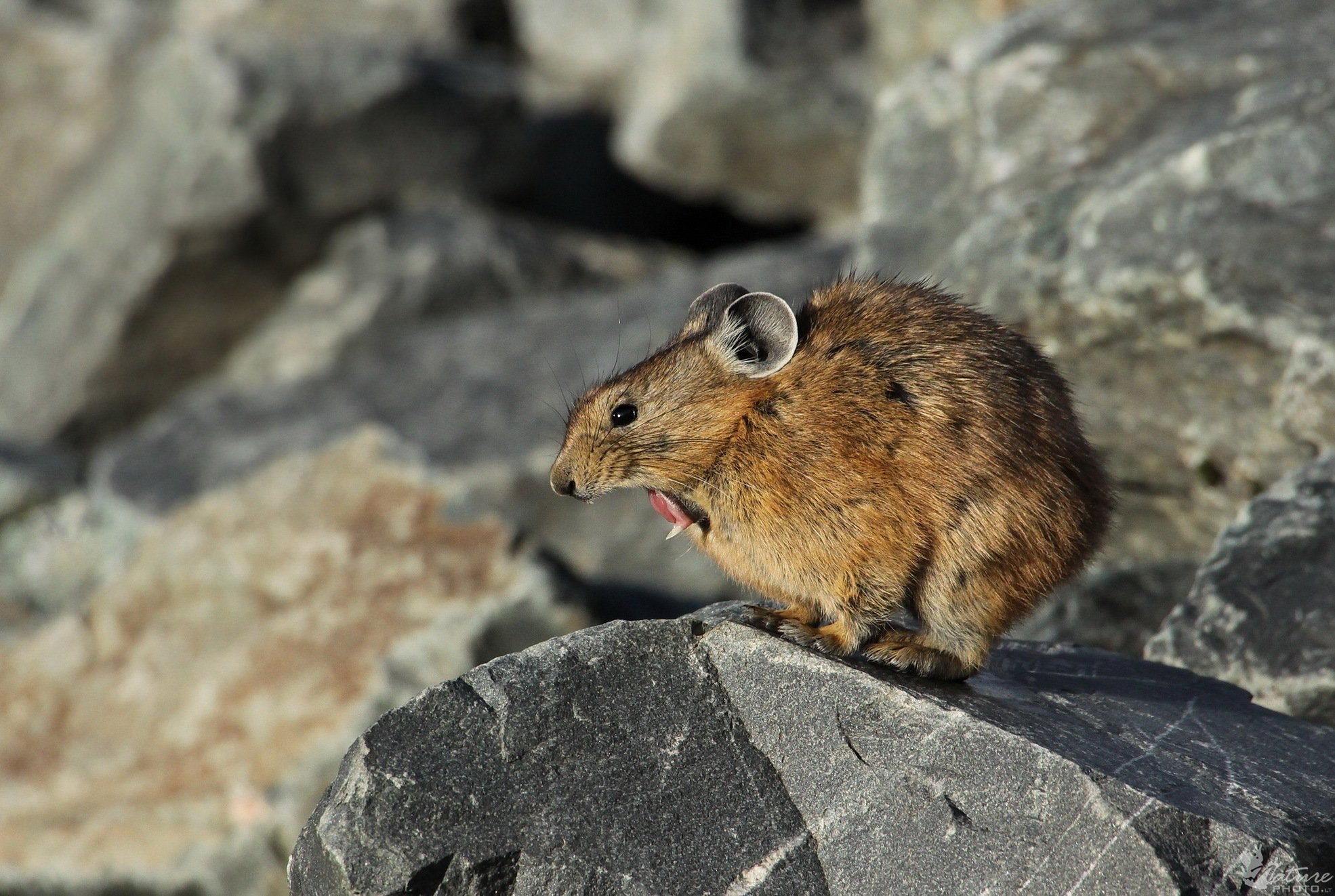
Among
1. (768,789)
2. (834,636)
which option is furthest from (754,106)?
(768,789)

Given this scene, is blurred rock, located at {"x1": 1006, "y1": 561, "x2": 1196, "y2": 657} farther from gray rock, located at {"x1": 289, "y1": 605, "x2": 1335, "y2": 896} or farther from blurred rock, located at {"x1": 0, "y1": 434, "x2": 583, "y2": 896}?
blurred rock, located at {"x1": 0, "y1": 434, "x2": 583, "y2": 896}

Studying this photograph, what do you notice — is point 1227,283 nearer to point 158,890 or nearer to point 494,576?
point 494,576

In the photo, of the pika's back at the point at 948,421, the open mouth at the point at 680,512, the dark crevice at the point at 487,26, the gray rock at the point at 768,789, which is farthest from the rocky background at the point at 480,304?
the open mouth at the point at 680,512

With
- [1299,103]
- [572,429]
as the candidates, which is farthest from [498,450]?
[1299,103]

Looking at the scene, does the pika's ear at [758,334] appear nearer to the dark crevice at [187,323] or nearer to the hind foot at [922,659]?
the hind foot at [922,659]

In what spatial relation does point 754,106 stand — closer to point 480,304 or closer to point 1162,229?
point 480,304
